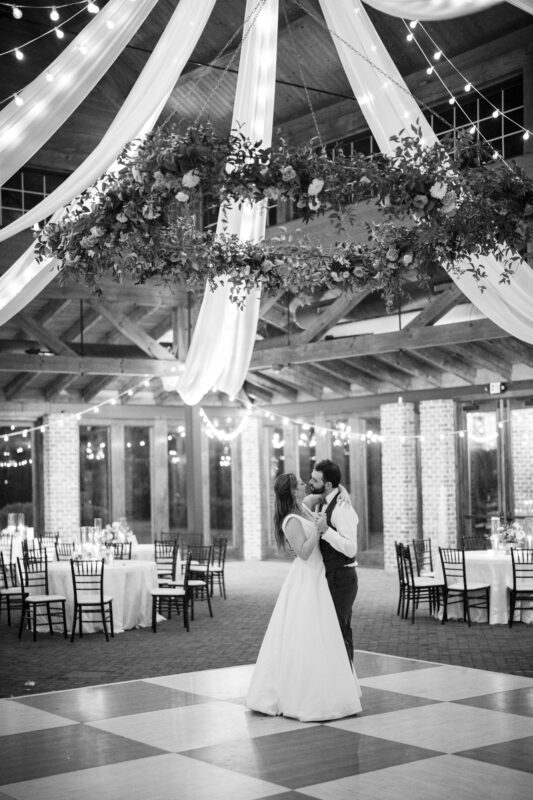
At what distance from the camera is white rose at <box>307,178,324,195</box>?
517 centimetres

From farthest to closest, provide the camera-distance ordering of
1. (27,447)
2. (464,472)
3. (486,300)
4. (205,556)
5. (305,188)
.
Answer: (27,447) < (464,472) < (205,556) < (486,300) < (305,188)

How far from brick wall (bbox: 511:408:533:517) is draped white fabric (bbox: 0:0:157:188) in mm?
9809

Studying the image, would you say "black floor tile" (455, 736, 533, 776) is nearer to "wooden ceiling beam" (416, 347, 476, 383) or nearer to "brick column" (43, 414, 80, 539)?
"wooden ceiling beam" (416, 347, 476, 383)

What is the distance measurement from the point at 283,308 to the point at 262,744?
10.8 meters

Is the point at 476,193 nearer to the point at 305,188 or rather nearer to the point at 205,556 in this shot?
the point at 305,188

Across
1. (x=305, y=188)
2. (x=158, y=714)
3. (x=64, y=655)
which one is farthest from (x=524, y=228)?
(x=64, y=655)

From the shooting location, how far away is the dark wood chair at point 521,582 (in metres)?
10.3

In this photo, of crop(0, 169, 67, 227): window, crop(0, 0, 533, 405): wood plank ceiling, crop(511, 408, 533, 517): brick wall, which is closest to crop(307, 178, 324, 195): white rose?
crop(0, 0, 533, 405): wood plank ceiling

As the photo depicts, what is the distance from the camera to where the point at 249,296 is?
865 centimetres

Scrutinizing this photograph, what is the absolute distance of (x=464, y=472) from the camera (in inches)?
602

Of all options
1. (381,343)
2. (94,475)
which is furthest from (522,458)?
(94,475)

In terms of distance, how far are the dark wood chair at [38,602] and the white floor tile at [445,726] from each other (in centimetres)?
500

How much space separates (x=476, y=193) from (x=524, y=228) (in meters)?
0.49

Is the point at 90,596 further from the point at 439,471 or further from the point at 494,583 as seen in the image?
the point at 439,471
